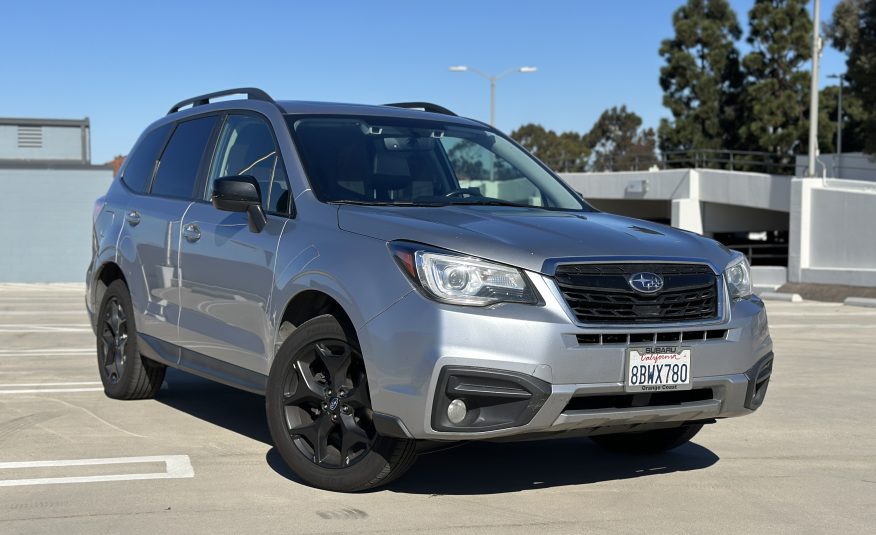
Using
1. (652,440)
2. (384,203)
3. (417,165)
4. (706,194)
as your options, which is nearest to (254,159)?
(417,165)

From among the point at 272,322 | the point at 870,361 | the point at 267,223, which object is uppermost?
the point at 267,223

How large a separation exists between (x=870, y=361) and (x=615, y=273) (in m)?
7.44

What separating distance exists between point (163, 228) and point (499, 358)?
10.1ft

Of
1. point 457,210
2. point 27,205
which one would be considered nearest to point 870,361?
point 457,210

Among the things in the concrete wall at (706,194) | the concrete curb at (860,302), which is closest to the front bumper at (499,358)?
the concrete curb at (860,302)

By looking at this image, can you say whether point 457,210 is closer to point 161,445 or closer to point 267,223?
point 267,223

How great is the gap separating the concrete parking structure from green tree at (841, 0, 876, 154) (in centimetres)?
2520

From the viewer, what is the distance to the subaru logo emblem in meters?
4.92

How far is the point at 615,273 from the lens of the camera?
4914 mm

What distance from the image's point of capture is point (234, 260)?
6059 millimetres

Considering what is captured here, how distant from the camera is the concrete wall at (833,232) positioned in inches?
1136

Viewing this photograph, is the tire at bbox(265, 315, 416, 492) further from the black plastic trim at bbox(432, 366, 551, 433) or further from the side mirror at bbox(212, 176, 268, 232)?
the side mirror at bbox(212, 176, 268, 232)

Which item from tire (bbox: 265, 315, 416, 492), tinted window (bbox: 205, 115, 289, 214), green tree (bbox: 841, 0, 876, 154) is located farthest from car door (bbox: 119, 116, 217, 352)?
green tree (bbox: 841, 0, 876, 154)

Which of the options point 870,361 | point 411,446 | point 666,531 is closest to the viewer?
point 666,531
